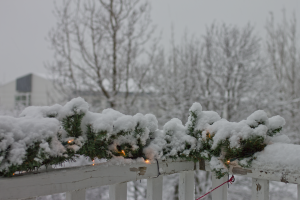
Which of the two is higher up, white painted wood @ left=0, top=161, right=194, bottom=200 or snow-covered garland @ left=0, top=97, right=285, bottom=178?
snow-covered garland @ left=0, top=97, right=285, bottom=178

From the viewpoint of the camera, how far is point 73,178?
94 centimetres

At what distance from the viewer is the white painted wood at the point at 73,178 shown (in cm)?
80

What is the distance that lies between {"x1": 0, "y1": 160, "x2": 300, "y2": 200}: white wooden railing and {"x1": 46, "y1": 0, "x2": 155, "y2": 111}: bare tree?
4.49 m

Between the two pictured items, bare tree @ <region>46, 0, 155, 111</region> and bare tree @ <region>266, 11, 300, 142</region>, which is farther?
bare tree @ <region>266, 11, 300, 142</region>

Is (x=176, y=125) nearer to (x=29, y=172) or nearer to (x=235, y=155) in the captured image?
(x=235, y=155)

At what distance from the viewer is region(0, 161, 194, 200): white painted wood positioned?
0.80 m

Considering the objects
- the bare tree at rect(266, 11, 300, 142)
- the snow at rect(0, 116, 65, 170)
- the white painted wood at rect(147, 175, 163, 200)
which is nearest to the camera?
the snow at rect(0, 116, 65, 170)

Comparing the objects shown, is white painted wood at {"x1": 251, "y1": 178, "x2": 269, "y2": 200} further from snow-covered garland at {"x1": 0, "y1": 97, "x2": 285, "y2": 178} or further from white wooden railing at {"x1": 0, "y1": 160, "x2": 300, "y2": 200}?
snow-covered garland at {"x1": 0, "y1": 97, "x2": 285, "y2": 178}

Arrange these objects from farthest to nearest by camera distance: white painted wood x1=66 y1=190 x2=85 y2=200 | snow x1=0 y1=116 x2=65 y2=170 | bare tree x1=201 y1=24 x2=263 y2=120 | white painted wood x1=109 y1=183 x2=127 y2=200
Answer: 1. bare tree x1=201 y1=24 x2=263 y2=120
2. white painted wood x1=109 y1=183 x2=127 y2=200
3. white painted wood x1=66 y1=190 x2=85 y2=200
4. snow x1=0 y1=116 x2=65 y2=170

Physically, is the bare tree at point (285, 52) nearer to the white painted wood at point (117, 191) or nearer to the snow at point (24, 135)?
the white painted wood at point (117, 191)

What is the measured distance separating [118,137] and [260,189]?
692 mm

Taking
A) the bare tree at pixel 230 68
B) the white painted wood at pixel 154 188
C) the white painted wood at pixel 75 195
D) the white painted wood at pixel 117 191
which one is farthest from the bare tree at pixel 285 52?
the white painted wood at pixel 75 195

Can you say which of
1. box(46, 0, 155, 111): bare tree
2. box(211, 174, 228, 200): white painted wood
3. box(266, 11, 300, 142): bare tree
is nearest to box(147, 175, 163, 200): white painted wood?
box(211, 174, 228, 200): white painted wood

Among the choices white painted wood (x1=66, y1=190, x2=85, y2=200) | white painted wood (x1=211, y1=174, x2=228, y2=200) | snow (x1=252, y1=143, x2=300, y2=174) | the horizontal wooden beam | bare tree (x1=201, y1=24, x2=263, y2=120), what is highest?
bare tree (x1=201, y1=24, x2=263, y2=120)
